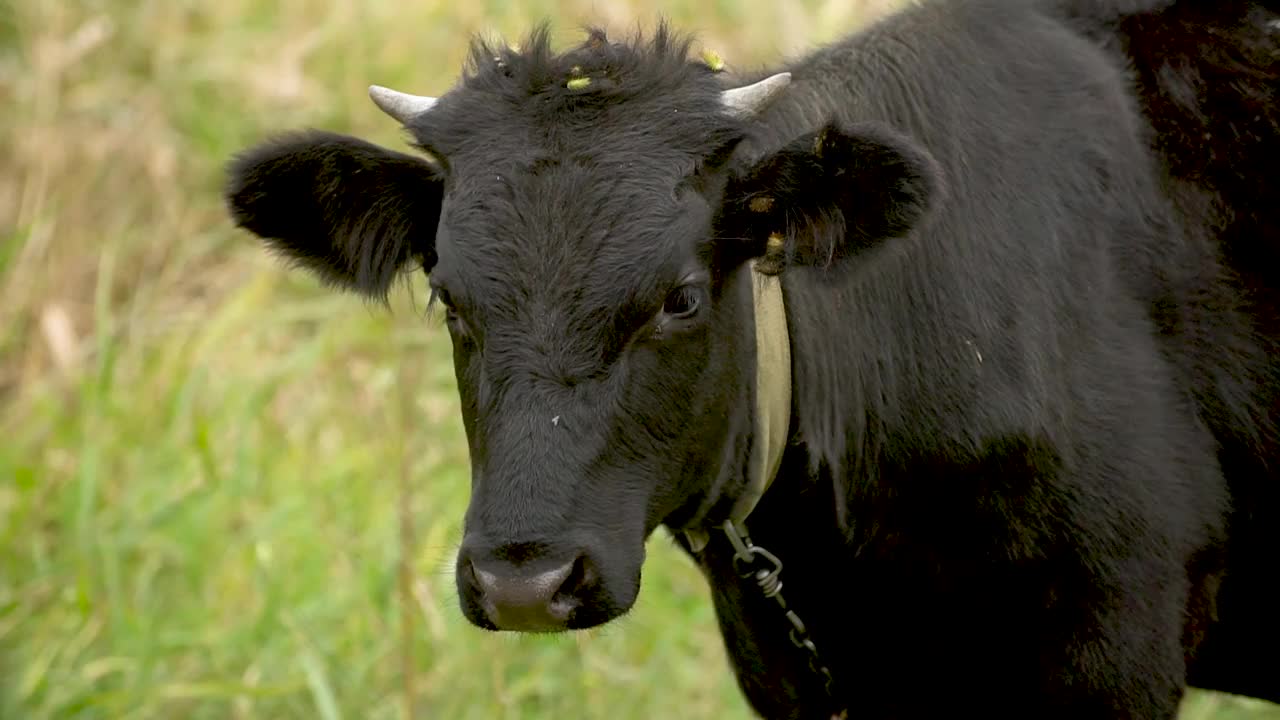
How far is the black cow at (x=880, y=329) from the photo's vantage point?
3275 mm

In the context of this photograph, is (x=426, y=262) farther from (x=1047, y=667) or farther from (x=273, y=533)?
(x=273, y=533)

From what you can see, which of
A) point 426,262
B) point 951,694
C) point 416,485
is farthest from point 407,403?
point 951,694

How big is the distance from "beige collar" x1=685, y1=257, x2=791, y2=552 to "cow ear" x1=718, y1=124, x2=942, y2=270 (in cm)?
9

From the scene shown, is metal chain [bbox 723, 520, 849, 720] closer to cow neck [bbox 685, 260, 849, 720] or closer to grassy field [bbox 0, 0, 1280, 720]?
cow neck [bbox 685, 260, 849, 720]

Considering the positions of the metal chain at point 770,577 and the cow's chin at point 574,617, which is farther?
the metal chain at point 770,577

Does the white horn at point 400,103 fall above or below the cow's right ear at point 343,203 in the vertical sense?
above

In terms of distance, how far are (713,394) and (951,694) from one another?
0.97 metres

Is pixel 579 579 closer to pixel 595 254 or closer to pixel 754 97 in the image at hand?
pixel 595 254

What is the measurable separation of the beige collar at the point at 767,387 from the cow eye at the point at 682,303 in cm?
20

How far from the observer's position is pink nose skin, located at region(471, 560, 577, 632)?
309 centimetres

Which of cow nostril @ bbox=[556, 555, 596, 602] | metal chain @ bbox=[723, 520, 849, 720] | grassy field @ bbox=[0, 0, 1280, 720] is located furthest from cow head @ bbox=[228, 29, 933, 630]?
grassy field @ bbox=[0, 0, 1280, 720]

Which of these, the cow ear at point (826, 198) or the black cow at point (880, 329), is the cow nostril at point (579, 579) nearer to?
the black cow at point (880, 329)

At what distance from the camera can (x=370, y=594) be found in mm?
5617

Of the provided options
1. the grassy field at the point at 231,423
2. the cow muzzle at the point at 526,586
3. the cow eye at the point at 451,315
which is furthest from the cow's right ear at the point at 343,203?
the cow muzzle at the point at 526,586
